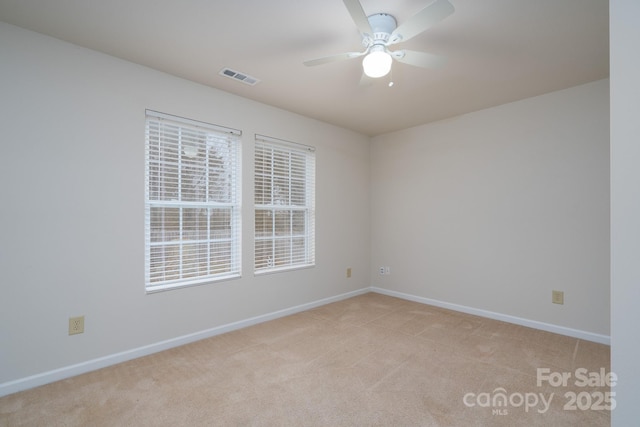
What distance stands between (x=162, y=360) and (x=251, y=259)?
1223 mm

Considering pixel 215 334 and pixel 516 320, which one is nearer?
pixel 215 334

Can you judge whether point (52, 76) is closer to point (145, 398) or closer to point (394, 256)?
point (145, 398)

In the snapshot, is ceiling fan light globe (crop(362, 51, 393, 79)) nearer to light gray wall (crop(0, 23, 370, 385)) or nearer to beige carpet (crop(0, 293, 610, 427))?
light gray wall (crop(0, 23, 370, 385))

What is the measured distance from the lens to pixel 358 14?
1.63 m

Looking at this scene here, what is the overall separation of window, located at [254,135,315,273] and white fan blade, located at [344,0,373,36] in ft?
6.31

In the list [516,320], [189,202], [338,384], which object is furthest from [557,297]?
[189,202]

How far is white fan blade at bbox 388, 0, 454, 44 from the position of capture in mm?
1481

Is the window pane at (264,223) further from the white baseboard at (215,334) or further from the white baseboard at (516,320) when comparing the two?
the white baseboard at (516,320)

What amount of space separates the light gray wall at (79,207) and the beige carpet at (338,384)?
0.30 meters

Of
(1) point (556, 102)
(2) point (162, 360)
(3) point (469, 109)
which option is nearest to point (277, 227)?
(2) point (162, 360)

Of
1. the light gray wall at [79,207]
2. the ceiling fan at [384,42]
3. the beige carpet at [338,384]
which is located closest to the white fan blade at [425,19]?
the ceiling fan at [384,42]

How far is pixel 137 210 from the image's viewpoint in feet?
8.51
